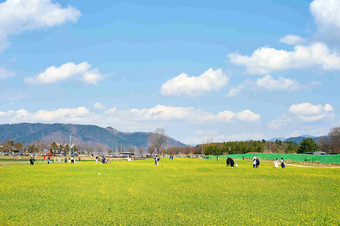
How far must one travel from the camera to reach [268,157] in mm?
111875

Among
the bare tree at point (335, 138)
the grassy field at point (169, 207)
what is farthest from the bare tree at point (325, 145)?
the grassy field at point (169, 207)

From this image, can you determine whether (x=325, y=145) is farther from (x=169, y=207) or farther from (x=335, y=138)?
(x=169, y=207)

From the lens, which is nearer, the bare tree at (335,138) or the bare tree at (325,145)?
the bare tree at (335,138)

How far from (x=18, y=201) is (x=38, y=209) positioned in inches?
113

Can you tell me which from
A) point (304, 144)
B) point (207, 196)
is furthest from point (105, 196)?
point (304, 144)

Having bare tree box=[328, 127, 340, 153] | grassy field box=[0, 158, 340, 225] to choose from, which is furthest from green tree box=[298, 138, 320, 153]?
grassy field box=[0, 158, 340, 225]

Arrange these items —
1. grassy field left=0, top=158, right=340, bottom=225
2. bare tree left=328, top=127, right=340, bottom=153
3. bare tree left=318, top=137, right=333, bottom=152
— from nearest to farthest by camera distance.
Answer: grassy field left=0, top=158, right=340, bottom=225 < bare tree left=328, top=127, right=340, bottom=153 < bare tree left=318, top=137, right=333, bottom=152

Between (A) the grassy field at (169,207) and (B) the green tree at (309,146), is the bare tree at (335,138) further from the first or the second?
(A) the grassy field at (169,207)

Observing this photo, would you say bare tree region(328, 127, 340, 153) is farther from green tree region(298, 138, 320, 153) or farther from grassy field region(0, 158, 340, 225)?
grassy field region(0, 158, 340, 225)

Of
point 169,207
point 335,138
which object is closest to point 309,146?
point 335,138

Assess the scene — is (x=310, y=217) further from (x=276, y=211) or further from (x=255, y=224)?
(x=255, y=224)

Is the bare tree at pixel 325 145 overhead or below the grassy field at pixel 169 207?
overhead

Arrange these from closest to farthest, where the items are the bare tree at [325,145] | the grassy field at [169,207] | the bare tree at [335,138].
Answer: the grassy field at [169,207]
the bare tree at [335,138]
the bare tree at [325,145]

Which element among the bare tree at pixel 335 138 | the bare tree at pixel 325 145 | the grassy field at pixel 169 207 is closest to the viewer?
the grassy field at pixel 169 207
